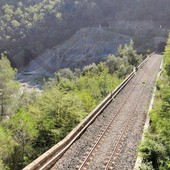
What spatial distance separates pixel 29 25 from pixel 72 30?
20.6 metres

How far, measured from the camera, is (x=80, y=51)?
111m

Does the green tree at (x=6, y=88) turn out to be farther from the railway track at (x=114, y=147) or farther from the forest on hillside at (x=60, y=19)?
the forest on hillside at (x=60, y=19)

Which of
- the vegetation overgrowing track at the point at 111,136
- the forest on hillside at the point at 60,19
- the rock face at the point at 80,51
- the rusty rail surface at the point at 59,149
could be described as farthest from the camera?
the forest on hillside at the point at 60,19

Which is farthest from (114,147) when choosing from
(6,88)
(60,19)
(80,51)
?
(60,19)

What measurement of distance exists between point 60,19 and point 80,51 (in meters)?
30.9

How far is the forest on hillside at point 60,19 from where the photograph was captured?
417 ft

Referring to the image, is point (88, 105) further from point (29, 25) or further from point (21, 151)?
point (29, 25)

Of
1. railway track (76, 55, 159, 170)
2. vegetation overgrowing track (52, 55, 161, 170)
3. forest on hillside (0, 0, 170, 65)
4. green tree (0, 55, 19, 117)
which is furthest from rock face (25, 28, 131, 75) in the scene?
railway track (76, 55, 159, 170)

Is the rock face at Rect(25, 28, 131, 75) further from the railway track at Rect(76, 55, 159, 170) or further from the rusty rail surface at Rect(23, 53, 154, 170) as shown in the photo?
the rusty rail surface at Rect(23, 53, 154, 170)

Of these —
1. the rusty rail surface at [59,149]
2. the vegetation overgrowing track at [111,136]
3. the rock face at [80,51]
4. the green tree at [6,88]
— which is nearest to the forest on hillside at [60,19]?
the rock face at [80,51]

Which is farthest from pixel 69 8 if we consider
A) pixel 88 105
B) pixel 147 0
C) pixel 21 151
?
pixel 21 151

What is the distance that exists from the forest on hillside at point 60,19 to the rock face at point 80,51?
9.01 m

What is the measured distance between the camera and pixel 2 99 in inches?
1718

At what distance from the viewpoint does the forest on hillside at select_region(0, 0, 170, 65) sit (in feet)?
417
